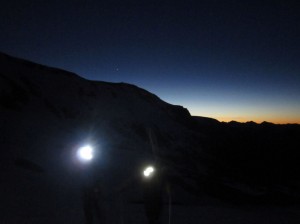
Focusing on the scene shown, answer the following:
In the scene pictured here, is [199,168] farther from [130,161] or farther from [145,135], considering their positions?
[130,161]

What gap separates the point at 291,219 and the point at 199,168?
6821cm

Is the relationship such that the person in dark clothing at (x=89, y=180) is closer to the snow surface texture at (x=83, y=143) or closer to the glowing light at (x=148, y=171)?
the snow surface texture at (x=83, y=143)

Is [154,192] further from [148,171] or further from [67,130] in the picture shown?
[67,130]

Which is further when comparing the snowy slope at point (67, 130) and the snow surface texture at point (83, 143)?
the snowy slope at point (67, 130)

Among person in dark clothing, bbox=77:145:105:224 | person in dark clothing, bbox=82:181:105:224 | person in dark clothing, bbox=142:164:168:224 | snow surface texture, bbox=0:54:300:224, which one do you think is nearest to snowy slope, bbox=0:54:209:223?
snow surface texture, bbox=0:54:300:224

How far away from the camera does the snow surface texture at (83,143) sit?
1675 cm

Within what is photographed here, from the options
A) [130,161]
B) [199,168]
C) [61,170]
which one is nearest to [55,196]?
[61,170]

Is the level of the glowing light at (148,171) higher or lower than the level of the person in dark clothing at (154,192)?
higher

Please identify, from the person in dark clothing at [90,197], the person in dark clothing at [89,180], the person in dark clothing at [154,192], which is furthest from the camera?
the person in dark clothing at [154,192]

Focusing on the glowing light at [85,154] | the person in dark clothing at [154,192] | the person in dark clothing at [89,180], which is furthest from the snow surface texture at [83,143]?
the person in dark clothing at [154,192]

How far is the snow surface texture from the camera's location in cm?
1675

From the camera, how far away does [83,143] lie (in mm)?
56125

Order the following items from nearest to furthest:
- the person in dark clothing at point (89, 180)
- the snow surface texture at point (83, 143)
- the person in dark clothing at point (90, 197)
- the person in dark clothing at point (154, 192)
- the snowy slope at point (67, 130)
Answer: the person in dark clothing at point (89, 180), the person in dark clothing at point (90, 197), the person in dark clothing at point (154, 192), the snow surface texture at point (83, 143), the snowy slope at point (67, 130)

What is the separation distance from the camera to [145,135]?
290 feet
